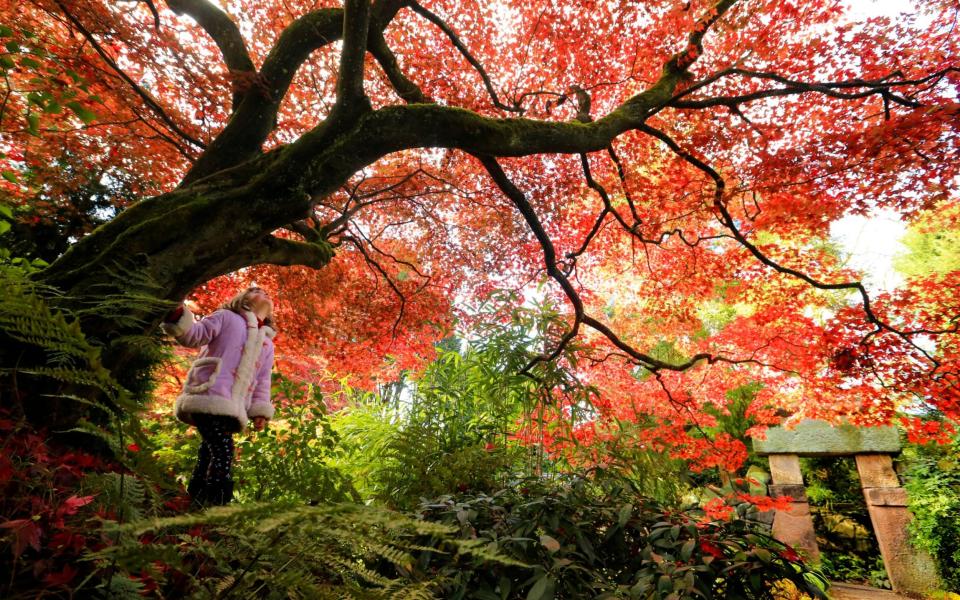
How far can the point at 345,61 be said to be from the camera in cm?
268

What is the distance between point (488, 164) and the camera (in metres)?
3.47

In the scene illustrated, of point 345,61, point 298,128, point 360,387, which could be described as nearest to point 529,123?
point 345,61

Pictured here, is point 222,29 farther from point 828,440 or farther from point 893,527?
point 893,527

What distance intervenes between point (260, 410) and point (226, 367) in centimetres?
43

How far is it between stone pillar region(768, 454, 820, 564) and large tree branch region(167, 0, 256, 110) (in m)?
9.03

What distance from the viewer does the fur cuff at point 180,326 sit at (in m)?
2.19

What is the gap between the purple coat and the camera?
2314mm

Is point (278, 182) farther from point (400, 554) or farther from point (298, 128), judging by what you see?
point (298, 128)

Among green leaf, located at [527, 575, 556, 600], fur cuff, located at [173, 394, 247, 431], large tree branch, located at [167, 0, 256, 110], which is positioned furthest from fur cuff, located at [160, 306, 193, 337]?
green leaf, located at [527, 575, 556, 600]

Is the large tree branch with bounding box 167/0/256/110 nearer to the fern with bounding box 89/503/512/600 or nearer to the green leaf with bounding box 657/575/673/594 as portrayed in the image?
the fern with bounding box 89/503/512/600

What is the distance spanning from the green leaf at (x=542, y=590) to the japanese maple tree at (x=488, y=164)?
7.34 ft

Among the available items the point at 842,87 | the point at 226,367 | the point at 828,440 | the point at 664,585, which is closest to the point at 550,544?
the point at 664,585

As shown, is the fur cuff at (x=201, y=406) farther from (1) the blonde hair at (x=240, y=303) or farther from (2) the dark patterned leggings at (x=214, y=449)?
(1) the blonde hair at (x=240, y=303)

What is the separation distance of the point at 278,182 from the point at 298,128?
3.21 metres
